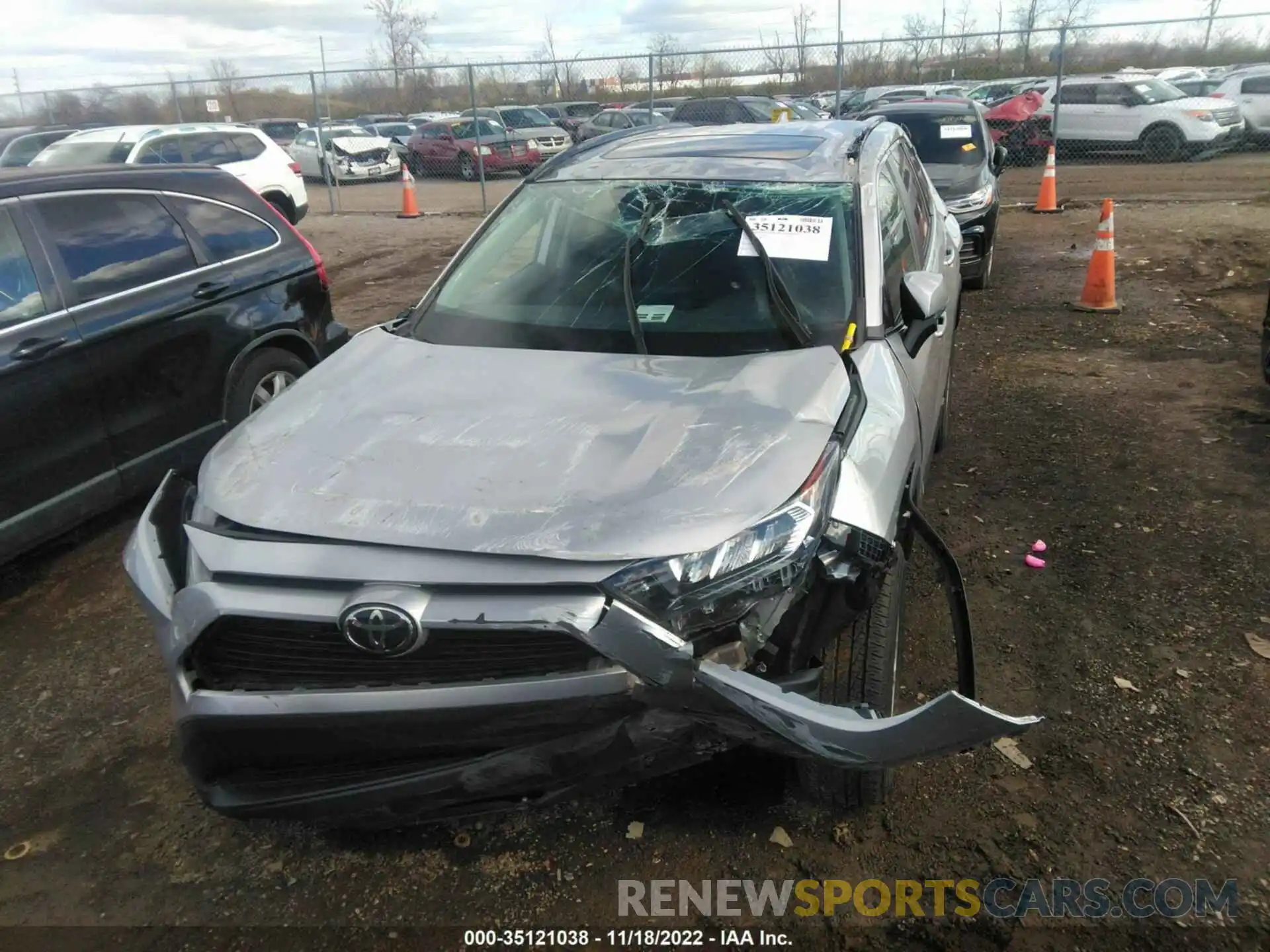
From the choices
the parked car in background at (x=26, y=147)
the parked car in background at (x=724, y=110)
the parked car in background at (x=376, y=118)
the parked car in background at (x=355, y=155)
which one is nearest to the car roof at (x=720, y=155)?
the parked car in background at (x=724, y=110)

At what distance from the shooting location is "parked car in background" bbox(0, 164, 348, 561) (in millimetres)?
4027

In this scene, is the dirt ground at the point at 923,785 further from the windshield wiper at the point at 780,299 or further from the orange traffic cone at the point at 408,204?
the orange traffic cone at the point at 408,204

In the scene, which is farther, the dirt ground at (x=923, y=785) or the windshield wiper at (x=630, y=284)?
the windshield wiper at (x=630, y=284)

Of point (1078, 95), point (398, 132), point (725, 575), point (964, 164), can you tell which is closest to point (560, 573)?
point (725, 575)

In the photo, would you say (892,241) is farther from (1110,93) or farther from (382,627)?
(1110,93)

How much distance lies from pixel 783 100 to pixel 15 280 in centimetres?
2039

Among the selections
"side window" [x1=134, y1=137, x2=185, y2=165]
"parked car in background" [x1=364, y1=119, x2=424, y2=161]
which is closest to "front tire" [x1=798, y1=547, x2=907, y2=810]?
"side window" [x1=134, y1=137, x2=185, y2=165]

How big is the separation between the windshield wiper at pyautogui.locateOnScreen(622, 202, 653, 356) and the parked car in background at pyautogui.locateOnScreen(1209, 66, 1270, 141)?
19520mm

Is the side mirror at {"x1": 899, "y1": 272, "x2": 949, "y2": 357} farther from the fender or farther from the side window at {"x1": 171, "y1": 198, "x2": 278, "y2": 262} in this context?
the side window at {"x1": 171, "y1": 198, "x2": 278, "y2": 262}

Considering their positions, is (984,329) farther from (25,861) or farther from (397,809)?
(25,861)

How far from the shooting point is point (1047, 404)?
586cm

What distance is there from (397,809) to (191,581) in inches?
30.8

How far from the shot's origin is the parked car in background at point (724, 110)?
18188 mm

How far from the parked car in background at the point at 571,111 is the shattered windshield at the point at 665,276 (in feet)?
77.7
